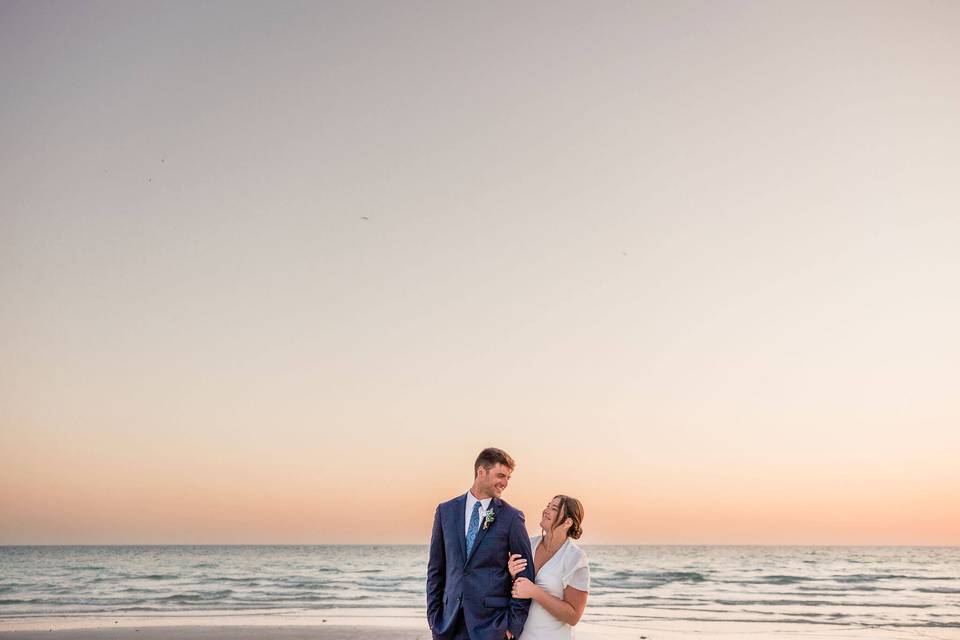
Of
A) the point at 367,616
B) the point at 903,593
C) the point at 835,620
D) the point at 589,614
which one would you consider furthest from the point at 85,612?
the point at 903,593

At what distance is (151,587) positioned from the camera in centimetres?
2945

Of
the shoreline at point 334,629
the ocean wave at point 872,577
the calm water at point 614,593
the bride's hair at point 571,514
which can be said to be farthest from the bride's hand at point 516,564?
the ocean wave at point 872,577

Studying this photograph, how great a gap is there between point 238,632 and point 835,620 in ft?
38.2

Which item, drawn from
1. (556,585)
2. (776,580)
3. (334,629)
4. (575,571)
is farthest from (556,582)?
(776,580)

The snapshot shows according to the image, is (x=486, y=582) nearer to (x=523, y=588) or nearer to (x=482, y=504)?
(x=523, y=588)

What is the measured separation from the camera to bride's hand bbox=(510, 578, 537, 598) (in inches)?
190

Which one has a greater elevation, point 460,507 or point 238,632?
point 460,507

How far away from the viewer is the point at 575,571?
4.97 metres

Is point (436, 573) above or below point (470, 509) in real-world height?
below

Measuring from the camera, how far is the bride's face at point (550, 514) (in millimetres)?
5184

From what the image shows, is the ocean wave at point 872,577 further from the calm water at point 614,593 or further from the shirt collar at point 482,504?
the shirt collar at point 482,504

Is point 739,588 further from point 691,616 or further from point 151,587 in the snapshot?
point 151,587

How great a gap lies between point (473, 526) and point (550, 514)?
539 millimetres

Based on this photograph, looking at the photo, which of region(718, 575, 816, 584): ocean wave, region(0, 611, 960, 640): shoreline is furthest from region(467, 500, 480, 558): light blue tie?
region(718, 575, 816, 584): ocean wave
